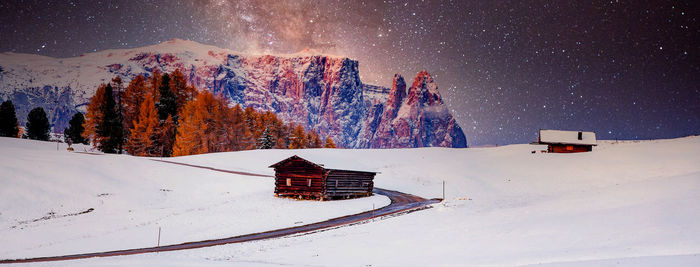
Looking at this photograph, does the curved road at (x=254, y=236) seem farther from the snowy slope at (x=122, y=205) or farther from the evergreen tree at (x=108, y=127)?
the evergreen tree at (x=108, y=127)

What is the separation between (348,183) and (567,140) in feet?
147

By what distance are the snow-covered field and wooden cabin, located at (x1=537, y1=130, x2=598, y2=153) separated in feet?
34.8

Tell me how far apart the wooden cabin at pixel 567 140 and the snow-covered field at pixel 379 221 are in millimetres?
10595

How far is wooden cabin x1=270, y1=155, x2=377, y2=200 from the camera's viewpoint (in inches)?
1435

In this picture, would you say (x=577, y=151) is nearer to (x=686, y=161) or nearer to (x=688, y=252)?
(x=686, y=161)

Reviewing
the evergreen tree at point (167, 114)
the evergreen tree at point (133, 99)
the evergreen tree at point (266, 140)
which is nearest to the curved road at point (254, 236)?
the evergreen tree at point (167, 114)

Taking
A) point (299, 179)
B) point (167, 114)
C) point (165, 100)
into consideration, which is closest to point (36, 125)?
point (167, 114)

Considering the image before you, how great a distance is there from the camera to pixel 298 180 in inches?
1469

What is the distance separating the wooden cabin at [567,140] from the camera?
6450 cm

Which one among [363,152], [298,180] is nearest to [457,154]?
[363,152]

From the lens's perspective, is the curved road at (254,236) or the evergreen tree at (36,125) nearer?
the curved road at (254,236)

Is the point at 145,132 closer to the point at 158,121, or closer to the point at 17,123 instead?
the point at 158,121

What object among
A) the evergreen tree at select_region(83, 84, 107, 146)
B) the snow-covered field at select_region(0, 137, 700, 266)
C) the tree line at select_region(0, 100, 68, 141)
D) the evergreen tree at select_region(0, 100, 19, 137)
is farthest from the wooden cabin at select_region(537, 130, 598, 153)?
the evergreen tree at select_region(0, 100, 19, 137)

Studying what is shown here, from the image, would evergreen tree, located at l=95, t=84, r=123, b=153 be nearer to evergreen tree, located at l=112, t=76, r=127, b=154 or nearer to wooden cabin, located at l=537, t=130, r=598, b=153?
evergreen tree, located at l=112, t=76, r=127, b=154
